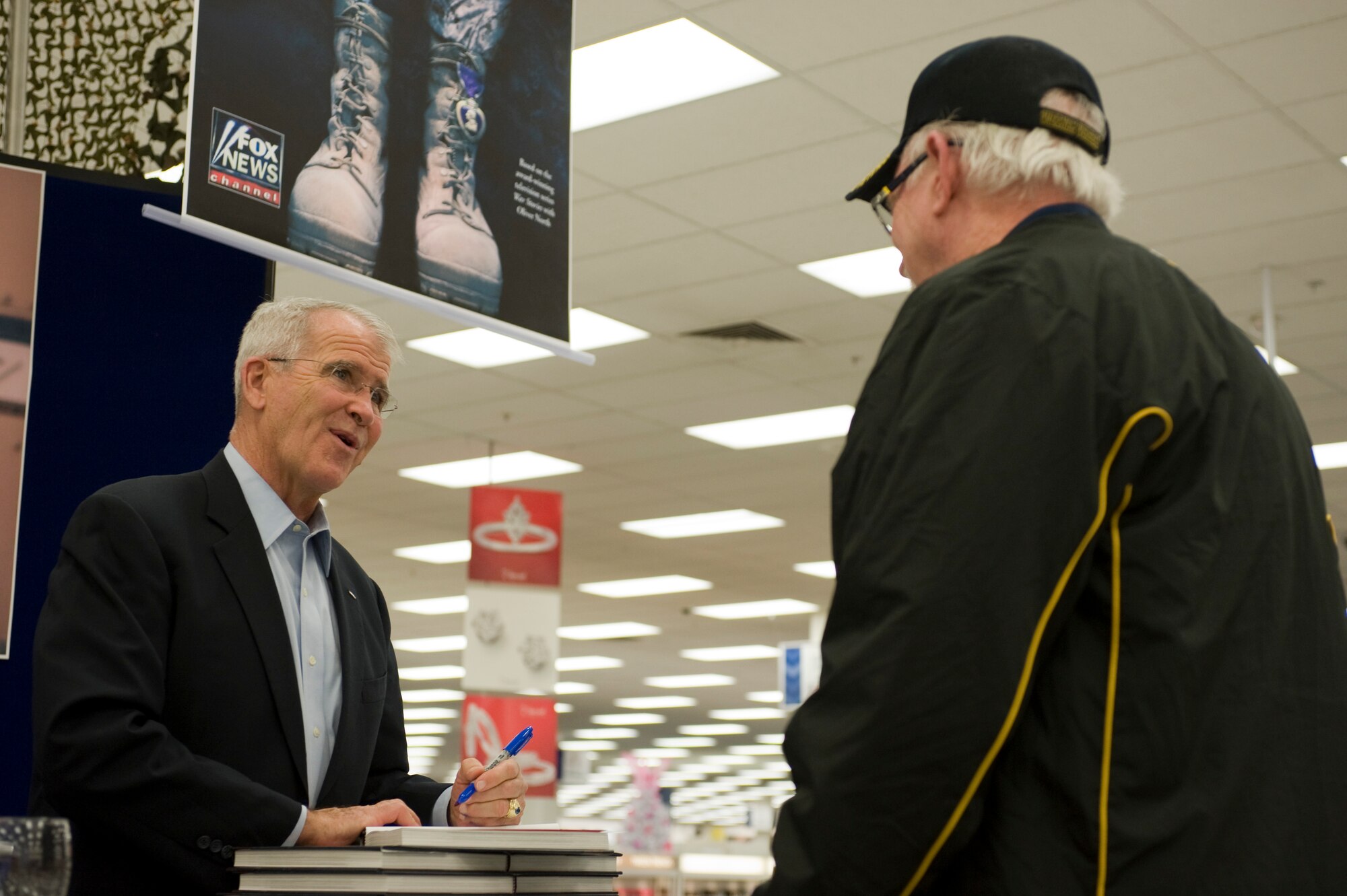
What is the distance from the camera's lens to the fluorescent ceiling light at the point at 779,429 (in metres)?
9.48

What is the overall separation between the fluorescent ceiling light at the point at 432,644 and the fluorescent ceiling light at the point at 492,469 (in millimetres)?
7305

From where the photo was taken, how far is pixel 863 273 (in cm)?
709

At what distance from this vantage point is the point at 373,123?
2.40m

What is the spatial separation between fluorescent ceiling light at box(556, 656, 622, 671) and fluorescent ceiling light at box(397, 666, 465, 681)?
5.26 ft

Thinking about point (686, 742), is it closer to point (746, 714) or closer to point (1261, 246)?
point (746, 714)

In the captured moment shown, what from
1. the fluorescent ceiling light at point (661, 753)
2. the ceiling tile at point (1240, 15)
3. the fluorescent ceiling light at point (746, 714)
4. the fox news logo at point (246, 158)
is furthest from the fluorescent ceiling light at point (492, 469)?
the fluorescent ceiling light at point (661, 753)

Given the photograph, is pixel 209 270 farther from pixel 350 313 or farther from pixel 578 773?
pixel 578 773

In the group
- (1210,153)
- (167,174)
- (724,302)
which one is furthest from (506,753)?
(724,302)

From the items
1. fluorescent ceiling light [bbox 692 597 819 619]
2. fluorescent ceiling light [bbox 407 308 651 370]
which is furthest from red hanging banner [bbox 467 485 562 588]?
A: fluorescent ceiling light [bbox 692 597 819 619]

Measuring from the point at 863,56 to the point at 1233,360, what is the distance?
4022 mm

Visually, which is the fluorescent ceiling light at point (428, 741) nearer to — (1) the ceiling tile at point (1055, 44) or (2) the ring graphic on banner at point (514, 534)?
(2) the ring graphic on banner at point (514, 534)

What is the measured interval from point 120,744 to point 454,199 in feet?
4.15


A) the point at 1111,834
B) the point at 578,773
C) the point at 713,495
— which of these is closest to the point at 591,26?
the point at 1111,834

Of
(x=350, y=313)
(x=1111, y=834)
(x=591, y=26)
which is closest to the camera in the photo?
(x=1111, y=834)
